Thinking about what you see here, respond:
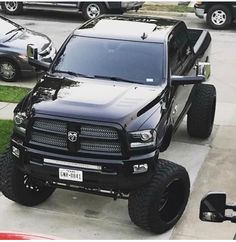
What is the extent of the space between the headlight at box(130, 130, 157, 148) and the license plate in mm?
600

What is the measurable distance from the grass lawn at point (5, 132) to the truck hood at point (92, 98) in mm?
1486

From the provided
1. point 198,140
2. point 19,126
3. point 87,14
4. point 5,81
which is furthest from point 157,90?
point 87,14

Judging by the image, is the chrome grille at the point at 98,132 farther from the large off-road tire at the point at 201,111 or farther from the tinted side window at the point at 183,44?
the large off-road tire at the point at 201,111

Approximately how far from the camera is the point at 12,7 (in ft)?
61.3

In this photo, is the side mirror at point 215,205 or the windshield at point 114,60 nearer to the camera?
the side mirror at point 215,205

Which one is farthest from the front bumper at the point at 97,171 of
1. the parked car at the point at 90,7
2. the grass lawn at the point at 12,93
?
the parked car at the point at 90,7

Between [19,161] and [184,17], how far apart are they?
13.4m

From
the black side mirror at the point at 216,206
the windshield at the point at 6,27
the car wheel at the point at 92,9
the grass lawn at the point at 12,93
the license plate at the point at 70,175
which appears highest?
the black side mirror at the point at 216,206

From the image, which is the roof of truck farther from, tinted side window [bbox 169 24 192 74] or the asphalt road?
the asphalt road

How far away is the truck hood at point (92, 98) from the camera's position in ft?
19.6

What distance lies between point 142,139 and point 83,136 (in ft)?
1.94

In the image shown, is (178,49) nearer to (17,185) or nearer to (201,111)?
(201,111)

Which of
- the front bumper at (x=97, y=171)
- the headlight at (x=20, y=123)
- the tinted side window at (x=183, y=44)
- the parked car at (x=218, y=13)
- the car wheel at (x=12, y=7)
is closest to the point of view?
the front bumper at (x=97, y=171)

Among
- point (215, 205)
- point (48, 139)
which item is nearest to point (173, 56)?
point (48, 139)
